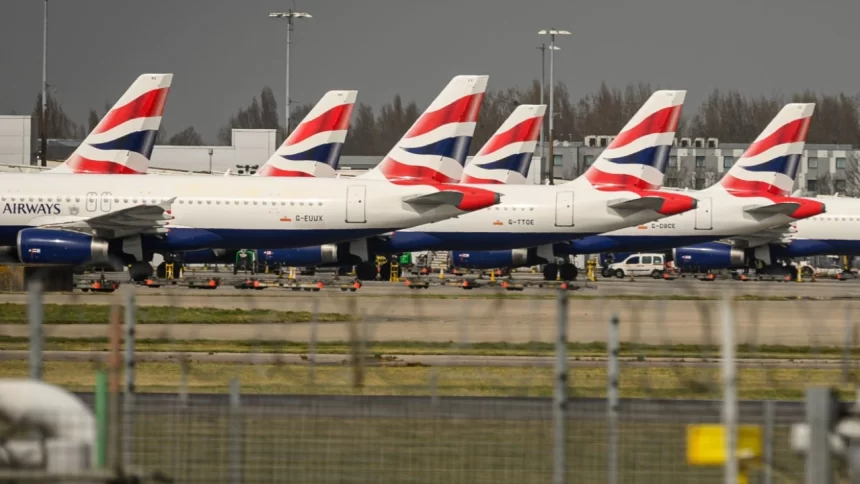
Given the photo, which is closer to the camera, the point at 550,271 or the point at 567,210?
the point at 567,210

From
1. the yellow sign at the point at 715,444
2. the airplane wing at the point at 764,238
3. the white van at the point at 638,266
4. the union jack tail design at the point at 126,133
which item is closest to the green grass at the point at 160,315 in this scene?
the union jack tail design at the point at 126,133

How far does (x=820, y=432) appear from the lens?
30.5 feet

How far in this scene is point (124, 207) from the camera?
54344 millimetres

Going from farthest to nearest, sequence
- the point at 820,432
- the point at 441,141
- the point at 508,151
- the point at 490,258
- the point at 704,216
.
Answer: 1. the point at 508,151
2. the point at 704,216
3. the point at 490,258
4. the point at 441,141
5. the point at 820,432

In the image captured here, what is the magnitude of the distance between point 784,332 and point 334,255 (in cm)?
2832

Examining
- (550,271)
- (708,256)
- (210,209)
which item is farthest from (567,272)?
(210,209)

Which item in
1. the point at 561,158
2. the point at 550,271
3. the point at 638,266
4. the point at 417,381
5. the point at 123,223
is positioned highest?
the point at 561,158

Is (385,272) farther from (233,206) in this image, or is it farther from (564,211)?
(233,206)

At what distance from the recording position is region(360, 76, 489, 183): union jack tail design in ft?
198

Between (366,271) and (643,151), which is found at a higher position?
(643,151)

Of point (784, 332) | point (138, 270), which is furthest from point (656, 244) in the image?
point (784, 332)

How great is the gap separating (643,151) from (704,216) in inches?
247

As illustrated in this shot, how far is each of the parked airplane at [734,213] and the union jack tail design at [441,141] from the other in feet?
28.1

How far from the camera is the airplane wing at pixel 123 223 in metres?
51.9
